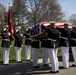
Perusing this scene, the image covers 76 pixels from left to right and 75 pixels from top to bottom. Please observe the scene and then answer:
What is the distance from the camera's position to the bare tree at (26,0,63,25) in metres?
67.2

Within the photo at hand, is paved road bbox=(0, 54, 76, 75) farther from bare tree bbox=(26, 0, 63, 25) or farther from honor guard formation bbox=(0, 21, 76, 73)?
bare tree bbox=(26, 0, 63, 25)

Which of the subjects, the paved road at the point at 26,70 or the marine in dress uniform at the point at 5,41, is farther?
the marine in dress uniform at the point at 5,41

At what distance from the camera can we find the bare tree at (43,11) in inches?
2645

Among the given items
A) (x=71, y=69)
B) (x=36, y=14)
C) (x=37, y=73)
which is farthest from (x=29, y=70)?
(x=36, y=14)

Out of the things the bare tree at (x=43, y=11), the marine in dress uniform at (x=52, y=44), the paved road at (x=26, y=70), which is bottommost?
the paved road at (x=26, y=70)

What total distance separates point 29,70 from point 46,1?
56.0m

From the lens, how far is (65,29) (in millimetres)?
12836

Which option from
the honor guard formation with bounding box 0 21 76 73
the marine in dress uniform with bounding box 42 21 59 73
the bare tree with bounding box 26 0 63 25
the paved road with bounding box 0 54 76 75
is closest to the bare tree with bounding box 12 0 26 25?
the bare tree with bounding box 26 0 63 25

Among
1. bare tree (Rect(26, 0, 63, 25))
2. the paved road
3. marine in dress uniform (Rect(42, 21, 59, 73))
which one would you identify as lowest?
the paved road

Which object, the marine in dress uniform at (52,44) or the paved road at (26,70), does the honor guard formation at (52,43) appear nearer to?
the marine in dress uniform at (52,44)

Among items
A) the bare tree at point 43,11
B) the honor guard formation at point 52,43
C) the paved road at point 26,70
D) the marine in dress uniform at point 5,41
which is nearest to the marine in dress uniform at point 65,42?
the honor guard formation at point 52,43

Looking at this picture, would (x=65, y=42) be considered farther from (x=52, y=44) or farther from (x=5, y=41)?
(x=5, y=41)

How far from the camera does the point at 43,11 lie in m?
69.5

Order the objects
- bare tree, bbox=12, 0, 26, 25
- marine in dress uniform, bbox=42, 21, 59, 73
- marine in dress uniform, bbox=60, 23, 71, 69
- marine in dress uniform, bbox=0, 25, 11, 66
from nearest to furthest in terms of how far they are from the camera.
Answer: marine in dress uniform, bbox=42, 21, 59, 73 → marine in dress uniform, bbox=60, 23, 71, 69 → marine in dress uniform, bbox=0, 25, 11, 66 → bare tree, bbox=12, 0, 26, 25
